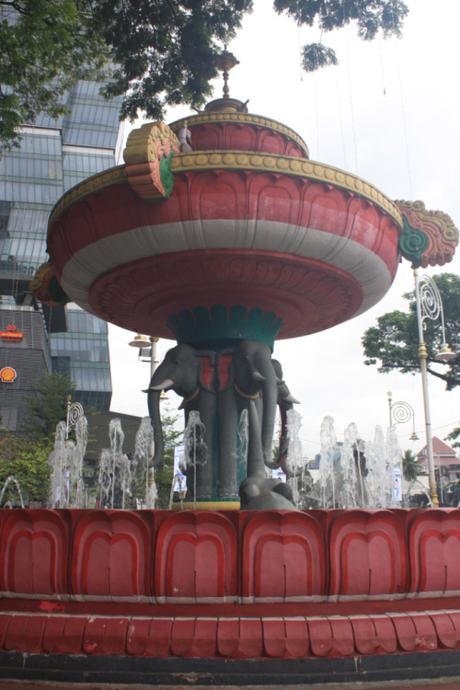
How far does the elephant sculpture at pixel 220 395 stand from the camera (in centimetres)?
643

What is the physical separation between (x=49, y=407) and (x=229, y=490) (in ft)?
117

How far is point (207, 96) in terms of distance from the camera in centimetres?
1141

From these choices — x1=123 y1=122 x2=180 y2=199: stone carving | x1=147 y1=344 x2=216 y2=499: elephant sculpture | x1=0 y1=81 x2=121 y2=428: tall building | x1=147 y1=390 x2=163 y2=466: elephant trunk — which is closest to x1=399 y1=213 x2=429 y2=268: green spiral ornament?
x1=147 y1=344 x2=216 y2=499: elephant sculpture

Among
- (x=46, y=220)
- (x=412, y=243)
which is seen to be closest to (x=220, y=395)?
(x=412, y=243)

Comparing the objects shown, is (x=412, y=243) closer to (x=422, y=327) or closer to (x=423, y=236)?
(x=423, y=236)

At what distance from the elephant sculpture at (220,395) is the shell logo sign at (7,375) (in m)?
45.8

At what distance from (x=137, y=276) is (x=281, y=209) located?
5.31 ft

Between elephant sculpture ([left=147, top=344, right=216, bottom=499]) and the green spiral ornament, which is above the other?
the green spiral ornament

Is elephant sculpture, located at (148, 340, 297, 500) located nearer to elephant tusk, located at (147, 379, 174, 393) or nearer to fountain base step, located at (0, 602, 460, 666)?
elephant tusk, located at (147, 379, 174, 393)

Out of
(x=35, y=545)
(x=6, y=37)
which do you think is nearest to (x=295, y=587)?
(x=35, y=545)

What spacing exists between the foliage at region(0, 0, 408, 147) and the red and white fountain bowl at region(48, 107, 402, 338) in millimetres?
2741

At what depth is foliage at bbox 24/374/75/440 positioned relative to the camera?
40219mm

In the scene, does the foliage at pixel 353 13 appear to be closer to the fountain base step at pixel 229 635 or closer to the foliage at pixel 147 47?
the foliage at pixel 147 47

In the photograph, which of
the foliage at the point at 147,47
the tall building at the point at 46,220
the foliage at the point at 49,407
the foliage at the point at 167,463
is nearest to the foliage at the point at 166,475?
the foliage at the point at 167,463
